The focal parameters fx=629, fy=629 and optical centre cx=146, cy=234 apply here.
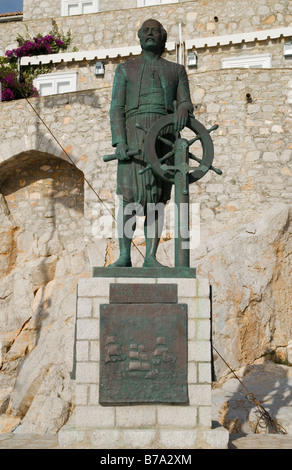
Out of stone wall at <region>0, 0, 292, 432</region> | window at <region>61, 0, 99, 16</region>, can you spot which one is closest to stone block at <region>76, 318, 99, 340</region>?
stone wall at <region>0, 0, 292, 432</region>

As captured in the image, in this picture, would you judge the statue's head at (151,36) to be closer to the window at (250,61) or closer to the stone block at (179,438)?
the stone block at (179,438)

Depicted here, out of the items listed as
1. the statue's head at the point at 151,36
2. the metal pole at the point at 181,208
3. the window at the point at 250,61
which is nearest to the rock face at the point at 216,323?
the metal pole at the point at 181,208

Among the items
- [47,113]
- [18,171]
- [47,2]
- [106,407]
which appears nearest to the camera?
[106,407]

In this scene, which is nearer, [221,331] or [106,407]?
[106,407]

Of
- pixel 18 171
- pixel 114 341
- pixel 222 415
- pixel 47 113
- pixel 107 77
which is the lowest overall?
pixel 222 415

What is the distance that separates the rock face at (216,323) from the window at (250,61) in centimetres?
432

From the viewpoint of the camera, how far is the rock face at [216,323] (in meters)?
7.81

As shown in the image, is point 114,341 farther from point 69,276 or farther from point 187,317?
point 69,276

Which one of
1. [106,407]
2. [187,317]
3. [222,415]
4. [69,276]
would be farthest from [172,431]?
[69,276]

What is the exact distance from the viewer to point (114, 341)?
4.48 m

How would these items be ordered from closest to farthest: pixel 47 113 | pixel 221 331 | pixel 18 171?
pixel 221 331 → pixel 47 113 → pixel 18 171

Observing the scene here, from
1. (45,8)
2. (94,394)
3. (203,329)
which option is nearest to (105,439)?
(94,394)

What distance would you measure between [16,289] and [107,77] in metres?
5.37

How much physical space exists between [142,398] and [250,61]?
10.2m
